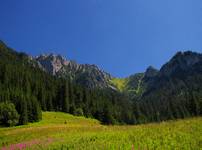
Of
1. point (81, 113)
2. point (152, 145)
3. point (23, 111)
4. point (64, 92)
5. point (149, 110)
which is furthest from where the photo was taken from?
point (149, 110)

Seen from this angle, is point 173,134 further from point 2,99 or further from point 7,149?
point 2,99

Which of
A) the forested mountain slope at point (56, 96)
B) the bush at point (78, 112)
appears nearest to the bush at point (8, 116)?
the forested mountain slope at point (56, 96)

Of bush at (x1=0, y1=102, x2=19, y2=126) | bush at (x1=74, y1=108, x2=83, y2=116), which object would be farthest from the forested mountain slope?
bush at (x1=0, y1=102, x2=19, y2=126)

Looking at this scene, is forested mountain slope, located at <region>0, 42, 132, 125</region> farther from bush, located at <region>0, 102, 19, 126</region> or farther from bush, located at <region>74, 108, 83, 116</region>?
bush, located at <region>0, 102, 19, 126</region>

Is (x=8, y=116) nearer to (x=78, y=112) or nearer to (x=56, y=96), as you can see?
(x=78, y=112)

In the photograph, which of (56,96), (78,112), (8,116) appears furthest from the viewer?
(56,96)

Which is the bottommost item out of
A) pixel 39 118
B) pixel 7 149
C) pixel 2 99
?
pixel 7 149

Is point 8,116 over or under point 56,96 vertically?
under

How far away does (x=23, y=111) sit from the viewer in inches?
4151

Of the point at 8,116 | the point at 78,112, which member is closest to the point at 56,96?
the point at 78,112

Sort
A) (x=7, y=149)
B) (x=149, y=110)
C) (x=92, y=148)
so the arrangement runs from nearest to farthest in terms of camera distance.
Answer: (x=92, y=148)
(x=7, y=149)
(x=149, y=110)

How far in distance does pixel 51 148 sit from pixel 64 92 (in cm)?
13526

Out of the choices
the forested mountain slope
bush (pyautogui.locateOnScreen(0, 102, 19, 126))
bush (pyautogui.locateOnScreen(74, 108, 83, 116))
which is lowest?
bush (pyautogui.locateOnScreen(0, 102, 19, 126))

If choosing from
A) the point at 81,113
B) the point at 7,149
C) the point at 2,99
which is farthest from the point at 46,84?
the point at 7,149
